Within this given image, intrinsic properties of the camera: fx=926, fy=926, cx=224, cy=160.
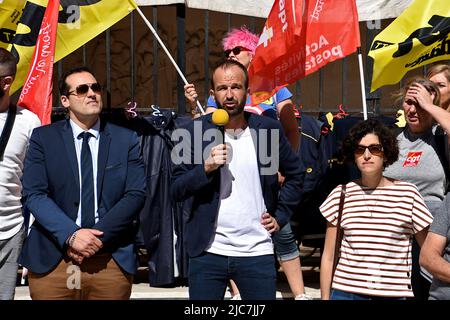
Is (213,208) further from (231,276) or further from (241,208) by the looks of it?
(231,276)

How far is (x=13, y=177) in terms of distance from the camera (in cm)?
560

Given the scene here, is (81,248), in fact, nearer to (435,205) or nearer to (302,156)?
(435,205)

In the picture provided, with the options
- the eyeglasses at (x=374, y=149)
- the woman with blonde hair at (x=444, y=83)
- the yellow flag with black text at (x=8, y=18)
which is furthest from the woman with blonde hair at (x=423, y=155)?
the yellow flag with black text at (x=8, y=18)

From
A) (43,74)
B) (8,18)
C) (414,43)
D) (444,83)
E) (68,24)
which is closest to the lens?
(444,83)

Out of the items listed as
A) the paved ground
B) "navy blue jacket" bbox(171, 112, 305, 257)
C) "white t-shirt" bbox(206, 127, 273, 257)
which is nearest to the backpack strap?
"navy blue jacket" bbox(171, 112, 305, 257)

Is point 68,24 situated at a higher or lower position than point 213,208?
higher

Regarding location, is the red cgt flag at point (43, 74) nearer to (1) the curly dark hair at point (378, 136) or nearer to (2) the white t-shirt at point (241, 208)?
(2) the white t-shirt at point (241, 208)

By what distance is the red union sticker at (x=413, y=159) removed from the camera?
610 cm

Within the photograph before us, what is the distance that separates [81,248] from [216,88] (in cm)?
119

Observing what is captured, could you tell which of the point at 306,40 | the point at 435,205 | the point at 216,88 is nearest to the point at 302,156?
the point at 306,40

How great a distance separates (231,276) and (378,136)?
3.80ft

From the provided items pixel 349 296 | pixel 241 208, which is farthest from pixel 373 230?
pixel 241 208

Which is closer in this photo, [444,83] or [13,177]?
[13,177]
